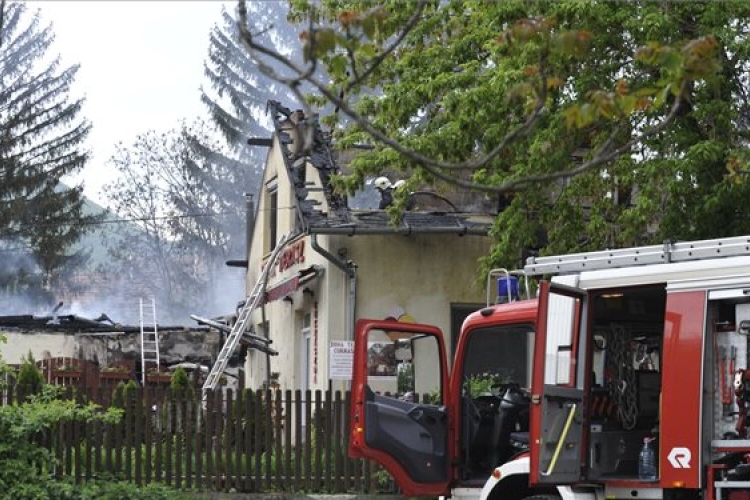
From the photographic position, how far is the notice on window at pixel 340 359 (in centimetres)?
1845

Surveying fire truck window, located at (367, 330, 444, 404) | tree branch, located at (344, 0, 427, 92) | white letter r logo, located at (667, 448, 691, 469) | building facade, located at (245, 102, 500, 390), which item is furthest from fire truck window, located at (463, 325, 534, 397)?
building facade, located at (245, 102, 500, 390)

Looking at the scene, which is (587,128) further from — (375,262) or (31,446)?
(375,262)

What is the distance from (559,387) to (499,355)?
1.72m

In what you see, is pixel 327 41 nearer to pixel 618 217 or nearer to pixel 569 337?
pixel 569 337

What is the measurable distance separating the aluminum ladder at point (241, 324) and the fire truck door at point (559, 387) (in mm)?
13545

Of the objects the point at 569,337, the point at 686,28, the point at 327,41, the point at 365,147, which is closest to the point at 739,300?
the point at 569,337

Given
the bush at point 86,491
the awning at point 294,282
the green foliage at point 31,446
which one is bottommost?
the bush at point 86,491

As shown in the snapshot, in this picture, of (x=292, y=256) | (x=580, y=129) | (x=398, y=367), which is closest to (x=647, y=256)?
(x=580, y=129)

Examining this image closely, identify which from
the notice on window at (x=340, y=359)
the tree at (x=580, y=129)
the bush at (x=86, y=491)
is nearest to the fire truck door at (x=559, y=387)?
the tree at (x=580, y=129)

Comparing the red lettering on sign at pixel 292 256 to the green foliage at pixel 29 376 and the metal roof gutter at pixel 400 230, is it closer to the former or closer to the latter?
the metal roof gutter at pixel 400 230

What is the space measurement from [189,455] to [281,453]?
1.13 m

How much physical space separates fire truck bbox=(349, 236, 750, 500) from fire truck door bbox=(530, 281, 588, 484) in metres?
0.01

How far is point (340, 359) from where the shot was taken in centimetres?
1864

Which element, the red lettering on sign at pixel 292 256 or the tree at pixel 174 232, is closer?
the red lettering on sign at pixel 292 256
